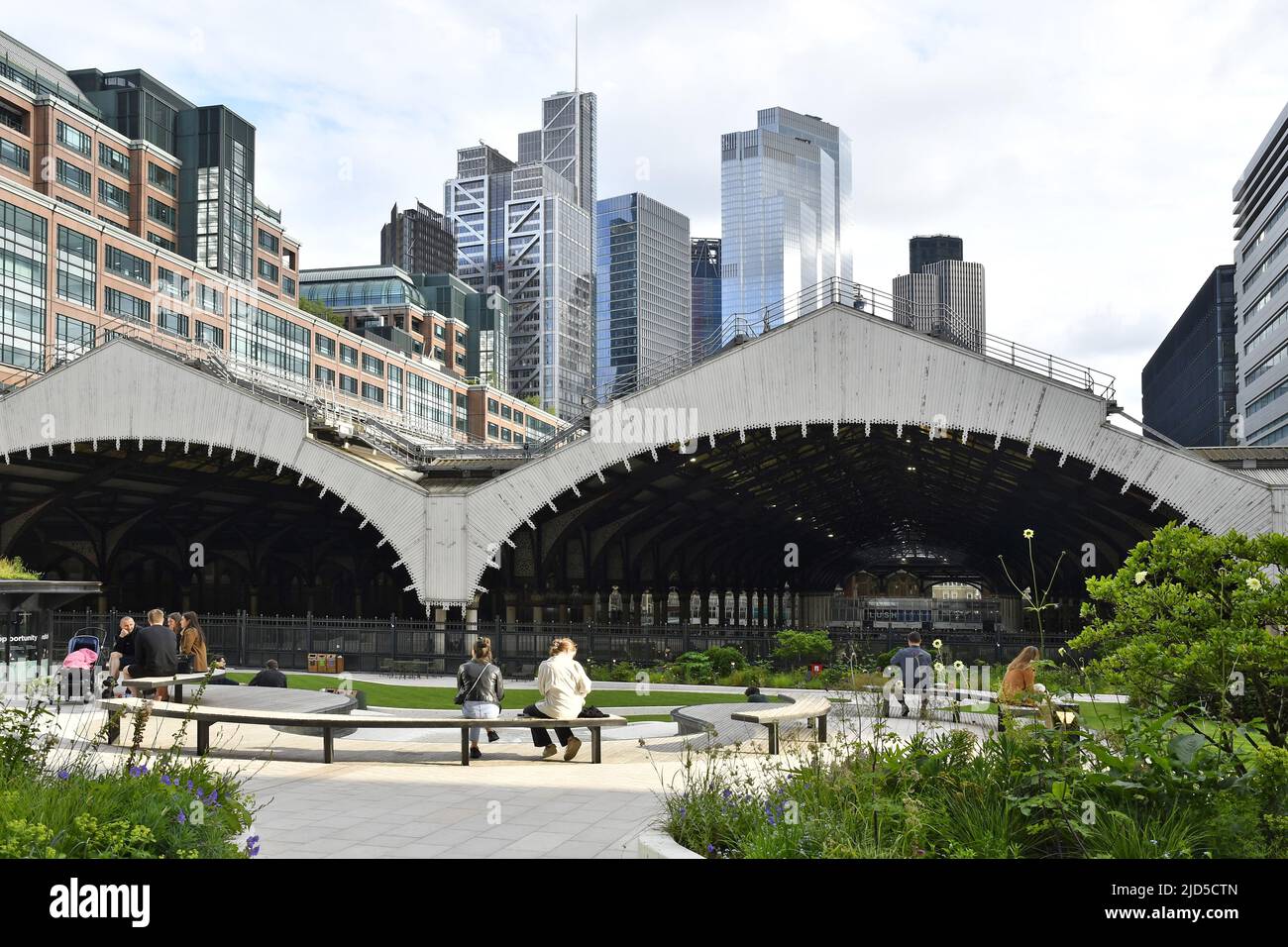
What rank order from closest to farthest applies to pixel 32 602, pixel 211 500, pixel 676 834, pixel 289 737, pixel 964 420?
pixel 676 834, pixel 289 737, pixel 32 602, pixel 964 420, pixel 211 500

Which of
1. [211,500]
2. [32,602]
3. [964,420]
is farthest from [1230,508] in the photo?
[211,500]

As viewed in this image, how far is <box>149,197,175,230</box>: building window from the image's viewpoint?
97.8 m

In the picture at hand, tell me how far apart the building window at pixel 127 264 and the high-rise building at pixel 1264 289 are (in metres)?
87.7

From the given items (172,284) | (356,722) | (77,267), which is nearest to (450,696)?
(356,722)

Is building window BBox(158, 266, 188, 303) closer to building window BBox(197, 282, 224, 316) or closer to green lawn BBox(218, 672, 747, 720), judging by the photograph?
building window BBox(197, 282, 224, 316)

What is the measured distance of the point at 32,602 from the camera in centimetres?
2062

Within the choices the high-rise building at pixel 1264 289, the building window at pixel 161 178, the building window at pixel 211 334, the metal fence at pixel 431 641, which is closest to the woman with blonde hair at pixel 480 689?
the metal fence at pixel 431 641

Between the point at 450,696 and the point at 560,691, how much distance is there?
13290 mm

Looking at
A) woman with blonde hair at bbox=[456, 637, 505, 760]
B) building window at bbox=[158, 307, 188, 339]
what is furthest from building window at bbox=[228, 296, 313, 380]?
woman with blonde hair at bbox=[456, 637, 505, 760]

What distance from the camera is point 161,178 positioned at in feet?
326

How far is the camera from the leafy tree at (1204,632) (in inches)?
324

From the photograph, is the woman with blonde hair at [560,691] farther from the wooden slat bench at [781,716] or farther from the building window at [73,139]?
the building window at [73,139]

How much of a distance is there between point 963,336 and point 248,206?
8792cm
